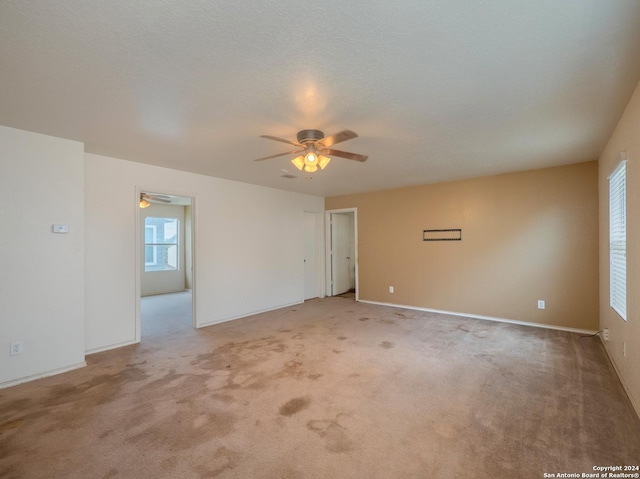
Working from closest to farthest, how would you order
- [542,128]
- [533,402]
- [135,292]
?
[533,402] < [542,128] < [135,292]

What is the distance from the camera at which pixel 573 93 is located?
7.25 feet

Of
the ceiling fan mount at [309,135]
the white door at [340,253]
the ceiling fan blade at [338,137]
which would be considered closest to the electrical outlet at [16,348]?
the ceiling fan mount at [309,135]

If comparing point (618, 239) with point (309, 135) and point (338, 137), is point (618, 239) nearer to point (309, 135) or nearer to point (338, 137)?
point (338, 137)

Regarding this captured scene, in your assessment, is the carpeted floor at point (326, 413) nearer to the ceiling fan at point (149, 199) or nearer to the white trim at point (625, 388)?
the white trim at point (625, 388)

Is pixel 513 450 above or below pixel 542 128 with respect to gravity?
below

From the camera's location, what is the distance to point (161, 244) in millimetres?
8164

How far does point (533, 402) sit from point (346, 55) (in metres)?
2.98

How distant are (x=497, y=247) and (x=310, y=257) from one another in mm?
3821

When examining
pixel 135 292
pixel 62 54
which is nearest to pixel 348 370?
pixel 135 292

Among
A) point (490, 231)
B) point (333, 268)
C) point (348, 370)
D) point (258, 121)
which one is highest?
point (258, 121)

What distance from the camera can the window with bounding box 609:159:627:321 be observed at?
2705 mm

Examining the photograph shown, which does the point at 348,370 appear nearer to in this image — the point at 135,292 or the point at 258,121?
the point at 258,121

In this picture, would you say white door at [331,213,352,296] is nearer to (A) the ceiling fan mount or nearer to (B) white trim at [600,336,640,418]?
(A) the ceiling fan mount

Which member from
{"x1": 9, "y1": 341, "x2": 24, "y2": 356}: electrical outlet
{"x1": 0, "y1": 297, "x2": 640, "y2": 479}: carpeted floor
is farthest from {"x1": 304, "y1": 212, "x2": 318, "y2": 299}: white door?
{"x1": 9, "y1": 341, "x2": 24, "y2": 356}: electrical outlet
